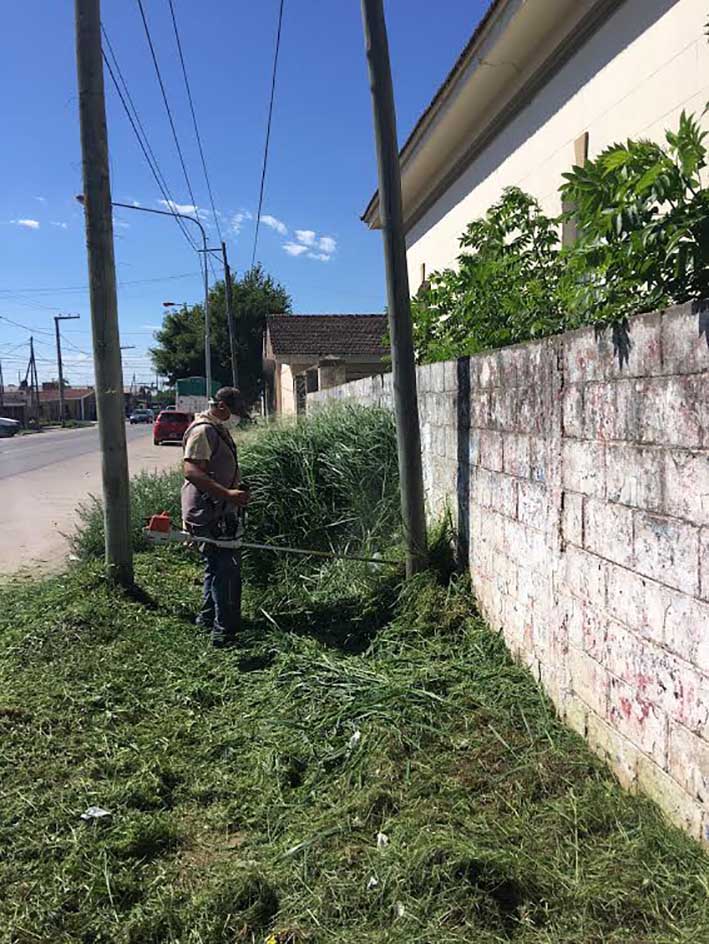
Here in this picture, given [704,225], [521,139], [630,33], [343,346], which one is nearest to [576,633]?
[704,225]

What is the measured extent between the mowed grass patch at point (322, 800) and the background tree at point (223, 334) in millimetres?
34792

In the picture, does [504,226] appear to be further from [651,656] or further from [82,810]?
[82,810]

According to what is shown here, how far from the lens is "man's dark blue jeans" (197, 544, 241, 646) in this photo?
16.8ft

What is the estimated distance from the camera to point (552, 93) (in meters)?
7.43

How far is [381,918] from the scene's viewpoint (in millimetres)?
2326

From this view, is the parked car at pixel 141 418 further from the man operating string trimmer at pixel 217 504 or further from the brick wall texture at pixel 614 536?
the brick wall texture at pixel 614 536

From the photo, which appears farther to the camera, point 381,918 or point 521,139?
point 521,139

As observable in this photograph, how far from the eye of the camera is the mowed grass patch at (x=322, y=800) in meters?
2.32

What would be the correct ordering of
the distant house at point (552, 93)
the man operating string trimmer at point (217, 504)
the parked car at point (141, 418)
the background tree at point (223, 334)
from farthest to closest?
the parked car at point (141, 418), the background tree at point (223, 334), the distant house at point (552, 93), the man operating string trimmer at point (217, 504)

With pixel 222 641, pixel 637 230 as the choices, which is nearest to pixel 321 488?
pixel 222 641

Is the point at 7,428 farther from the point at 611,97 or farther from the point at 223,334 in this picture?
the point at 611,97

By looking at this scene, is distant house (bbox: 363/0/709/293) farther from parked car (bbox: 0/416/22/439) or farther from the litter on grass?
parked car (bbox: 0/416/22/439)

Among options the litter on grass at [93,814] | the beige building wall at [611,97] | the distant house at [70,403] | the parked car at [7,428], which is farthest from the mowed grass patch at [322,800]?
the distant house at [70,403]

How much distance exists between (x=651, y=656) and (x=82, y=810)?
2.25m
